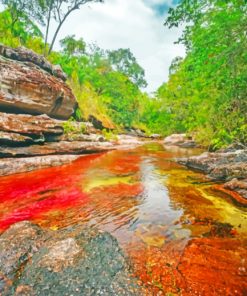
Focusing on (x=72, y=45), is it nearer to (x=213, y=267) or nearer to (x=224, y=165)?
(x=224, y=165)

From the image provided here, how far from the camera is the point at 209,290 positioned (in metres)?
2.48

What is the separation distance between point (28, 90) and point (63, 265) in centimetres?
1264

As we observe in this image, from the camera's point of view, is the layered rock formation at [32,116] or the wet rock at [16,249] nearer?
the wet rock at [16,249]

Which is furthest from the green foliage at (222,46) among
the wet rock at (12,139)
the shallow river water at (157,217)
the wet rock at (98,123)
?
the wet rock at (98,123)

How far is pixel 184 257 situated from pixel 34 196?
4.62 meters

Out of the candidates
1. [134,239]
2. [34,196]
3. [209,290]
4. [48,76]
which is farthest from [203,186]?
[48,76]

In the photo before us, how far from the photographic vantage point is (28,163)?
32.3 ft

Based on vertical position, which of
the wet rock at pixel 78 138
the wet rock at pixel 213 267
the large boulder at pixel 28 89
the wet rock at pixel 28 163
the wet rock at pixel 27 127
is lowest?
the wet rock at pixel 28 163

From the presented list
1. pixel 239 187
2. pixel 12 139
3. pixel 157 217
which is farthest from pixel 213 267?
pixel 12 139

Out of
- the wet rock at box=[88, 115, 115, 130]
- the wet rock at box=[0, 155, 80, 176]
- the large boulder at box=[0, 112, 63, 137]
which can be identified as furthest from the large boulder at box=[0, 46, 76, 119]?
the wet rock at box=[88, 115, 115, 130]

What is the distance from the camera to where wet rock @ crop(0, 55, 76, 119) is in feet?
39.4

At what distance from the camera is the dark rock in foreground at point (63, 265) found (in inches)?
87.5

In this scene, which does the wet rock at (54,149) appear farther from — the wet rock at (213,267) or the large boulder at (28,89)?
the wet rock at (213,267)

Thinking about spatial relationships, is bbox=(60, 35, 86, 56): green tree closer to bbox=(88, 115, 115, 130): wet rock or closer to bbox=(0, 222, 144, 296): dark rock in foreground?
bbox=(88, 115, 115, 130): wet rock
